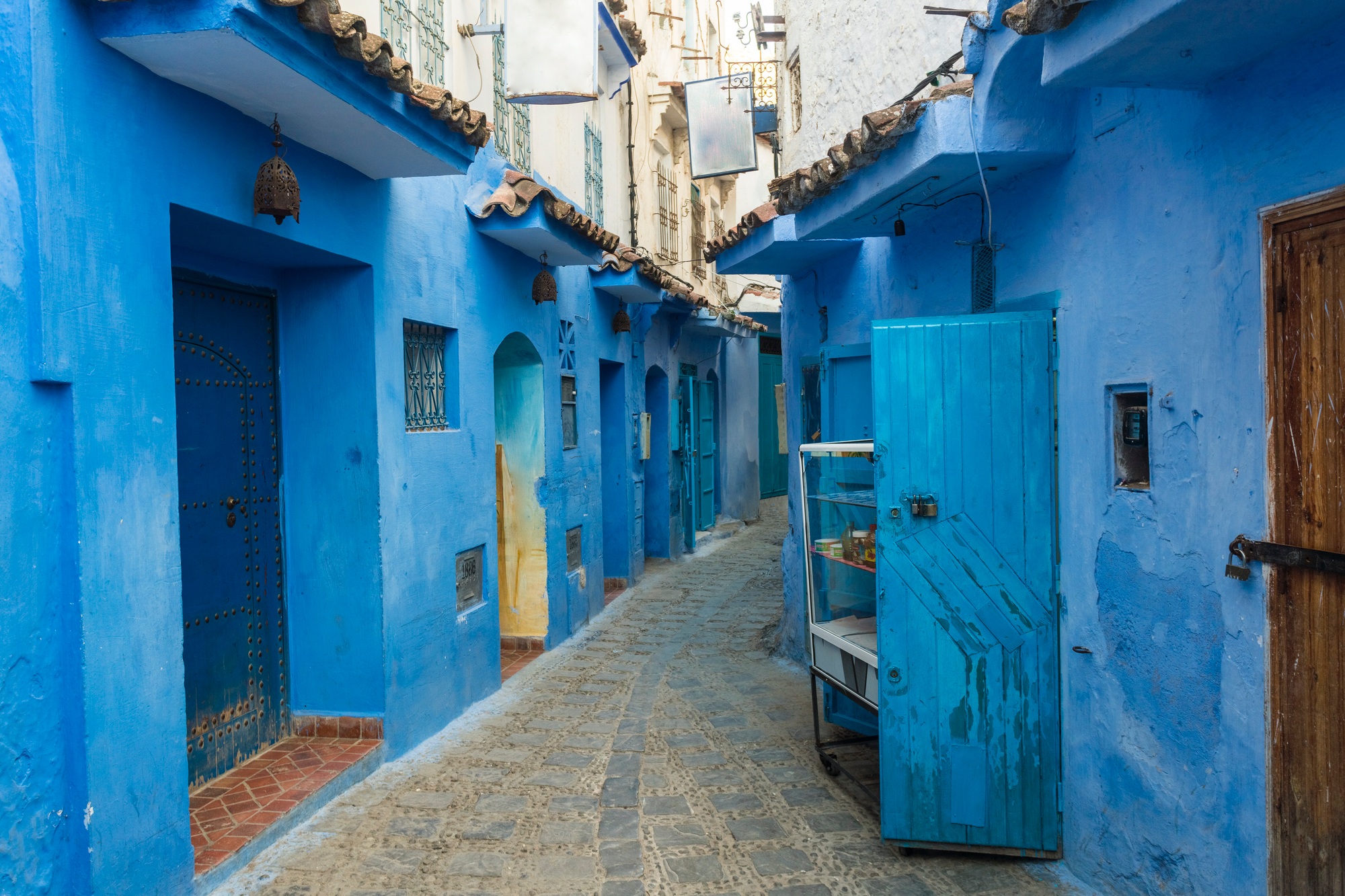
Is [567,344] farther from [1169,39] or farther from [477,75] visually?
[1169,39]

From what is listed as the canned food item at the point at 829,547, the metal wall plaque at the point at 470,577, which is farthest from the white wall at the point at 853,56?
the metal wall plaque at the point at 470,577

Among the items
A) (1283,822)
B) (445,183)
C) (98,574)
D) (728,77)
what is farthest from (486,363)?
(1283,822)

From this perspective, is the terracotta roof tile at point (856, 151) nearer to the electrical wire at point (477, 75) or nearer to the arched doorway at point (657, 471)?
the electrical wire at point (477, 75)

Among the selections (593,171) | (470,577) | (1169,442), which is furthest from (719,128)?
(1169,442)

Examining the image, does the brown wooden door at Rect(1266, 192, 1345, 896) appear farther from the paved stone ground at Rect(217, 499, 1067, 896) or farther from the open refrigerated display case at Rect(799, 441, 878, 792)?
the open refrigerated display case at Rect(799, 441, 878, 792)

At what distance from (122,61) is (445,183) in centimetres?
301

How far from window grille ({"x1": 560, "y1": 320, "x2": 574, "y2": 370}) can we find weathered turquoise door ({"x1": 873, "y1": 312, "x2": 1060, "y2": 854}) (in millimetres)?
5254

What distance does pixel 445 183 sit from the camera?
6.43m

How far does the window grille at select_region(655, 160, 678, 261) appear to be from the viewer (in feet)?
47.3

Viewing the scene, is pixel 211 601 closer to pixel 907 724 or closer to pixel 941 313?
pixel 907 724

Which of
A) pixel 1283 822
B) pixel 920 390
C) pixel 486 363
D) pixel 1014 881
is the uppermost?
pixel 486 363

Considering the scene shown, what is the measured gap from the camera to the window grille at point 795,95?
840cm

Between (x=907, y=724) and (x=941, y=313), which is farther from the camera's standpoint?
(x=941, y=313)

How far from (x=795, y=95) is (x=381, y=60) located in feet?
18.4
